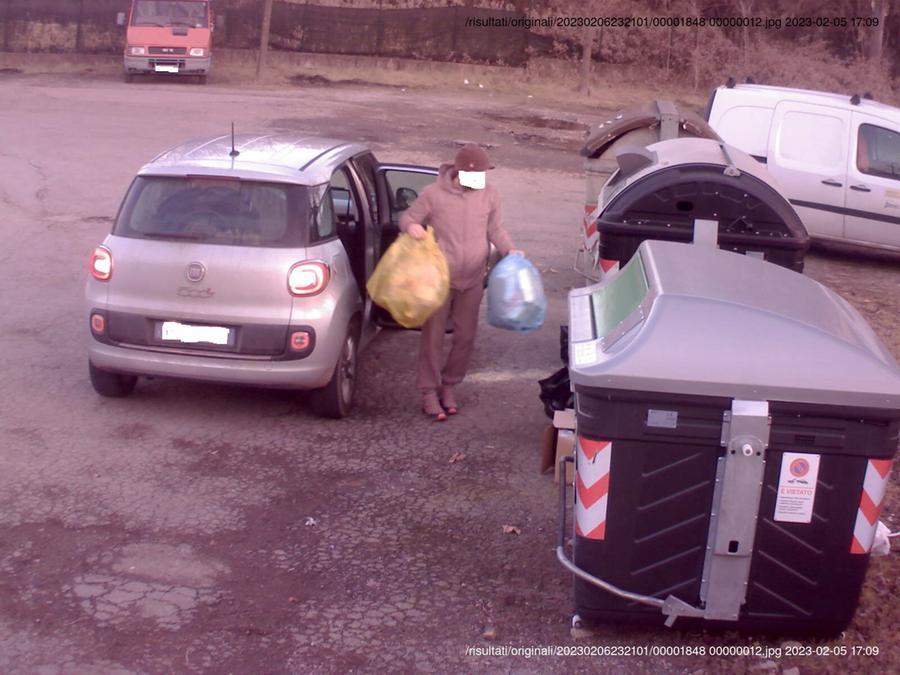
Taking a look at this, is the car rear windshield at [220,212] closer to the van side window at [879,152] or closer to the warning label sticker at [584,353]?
the warning label sticker at [584,353]

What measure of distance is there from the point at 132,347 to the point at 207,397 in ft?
2.79

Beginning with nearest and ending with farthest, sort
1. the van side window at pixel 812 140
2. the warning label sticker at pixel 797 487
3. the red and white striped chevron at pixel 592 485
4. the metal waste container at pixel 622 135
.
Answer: the warning label sticker at pixel 797 487, the red and white striped chevron at pixel 592 485, the metal waste container at pixel 622 135, the van side window at pixel 812 140

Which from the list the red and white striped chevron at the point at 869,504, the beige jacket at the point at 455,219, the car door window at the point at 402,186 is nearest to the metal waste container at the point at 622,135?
the car door window at the point at 402,186

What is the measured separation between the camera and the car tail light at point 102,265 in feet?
22.5

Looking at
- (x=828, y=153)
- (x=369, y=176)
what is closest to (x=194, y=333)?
(x=369, y=176)

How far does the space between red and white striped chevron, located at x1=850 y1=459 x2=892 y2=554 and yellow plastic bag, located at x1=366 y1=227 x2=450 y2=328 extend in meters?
3.13

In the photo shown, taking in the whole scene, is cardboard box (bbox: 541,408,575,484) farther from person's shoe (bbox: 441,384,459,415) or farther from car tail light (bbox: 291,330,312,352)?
car tail light (bbox: 291,330,312,352)

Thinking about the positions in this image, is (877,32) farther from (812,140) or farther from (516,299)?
(516,299)

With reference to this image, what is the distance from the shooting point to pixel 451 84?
106 feet

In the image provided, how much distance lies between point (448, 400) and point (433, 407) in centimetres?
16

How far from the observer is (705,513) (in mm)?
4441

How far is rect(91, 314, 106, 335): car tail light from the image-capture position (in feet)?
22.6

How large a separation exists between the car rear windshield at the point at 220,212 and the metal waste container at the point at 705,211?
6.60 feet

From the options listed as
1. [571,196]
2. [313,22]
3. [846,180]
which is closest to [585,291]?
[846,180]
